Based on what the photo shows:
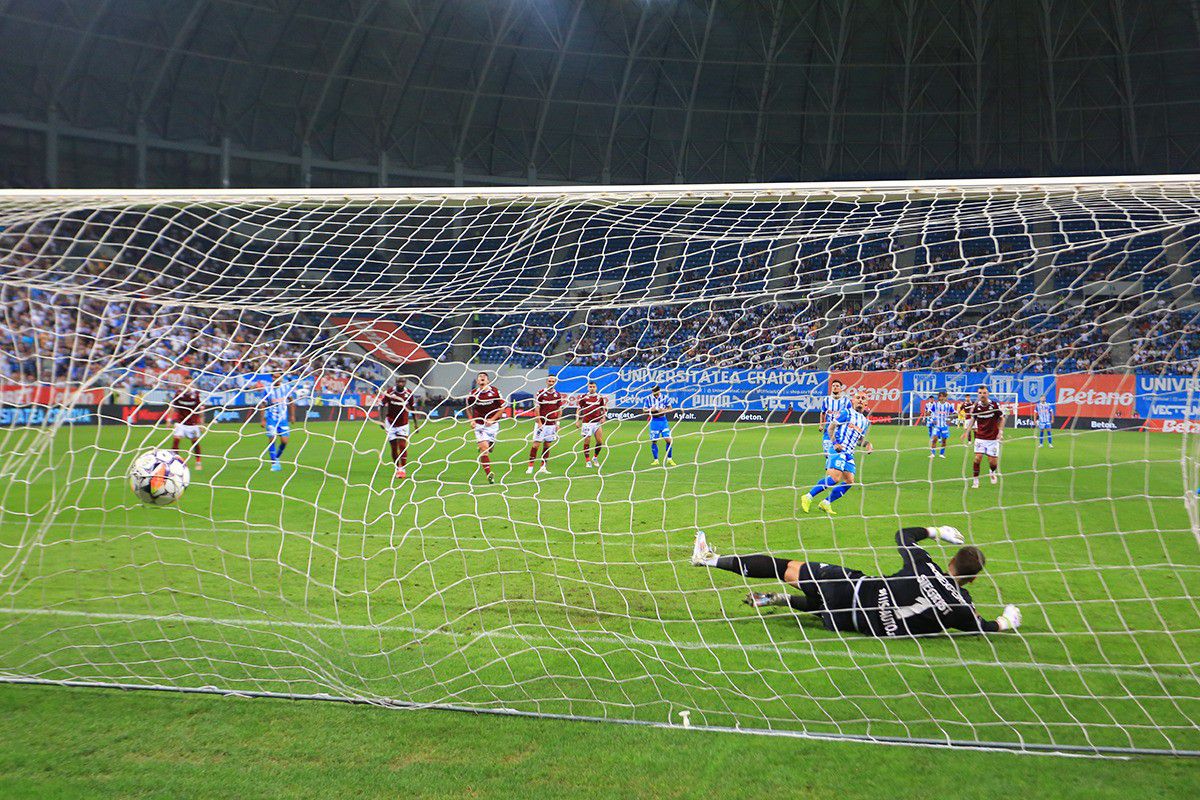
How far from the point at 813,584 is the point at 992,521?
5048 millimetres

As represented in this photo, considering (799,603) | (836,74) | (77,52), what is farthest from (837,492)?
(77,52)

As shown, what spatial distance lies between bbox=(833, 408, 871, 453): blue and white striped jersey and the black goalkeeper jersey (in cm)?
421

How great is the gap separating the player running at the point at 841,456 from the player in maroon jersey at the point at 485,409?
11.2ft

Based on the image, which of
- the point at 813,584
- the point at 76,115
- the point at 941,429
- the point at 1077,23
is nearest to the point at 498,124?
the point at 76,115

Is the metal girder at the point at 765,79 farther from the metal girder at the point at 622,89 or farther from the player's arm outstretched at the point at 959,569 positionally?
the player's arm outstretched at the point at 959,569

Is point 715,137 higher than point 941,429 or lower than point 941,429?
higher

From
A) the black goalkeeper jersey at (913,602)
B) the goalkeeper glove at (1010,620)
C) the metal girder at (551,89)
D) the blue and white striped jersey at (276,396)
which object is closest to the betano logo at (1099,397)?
the goalkeeper glove at (1010,620)

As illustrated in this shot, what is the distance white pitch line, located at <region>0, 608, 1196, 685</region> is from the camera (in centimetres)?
445

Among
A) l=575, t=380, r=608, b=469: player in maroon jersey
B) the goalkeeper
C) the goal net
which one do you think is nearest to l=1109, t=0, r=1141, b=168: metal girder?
the goal net

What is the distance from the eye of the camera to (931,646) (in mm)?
4801

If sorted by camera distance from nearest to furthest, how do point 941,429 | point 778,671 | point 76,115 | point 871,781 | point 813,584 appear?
point 871,781
point 778,671
point 813,584
point 941,429
point 76,115

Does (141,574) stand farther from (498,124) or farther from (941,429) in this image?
(498,124)

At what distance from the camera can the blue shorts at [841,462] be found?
887 centimetres

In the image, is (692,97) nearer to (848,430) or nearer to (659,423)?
(659,423)
